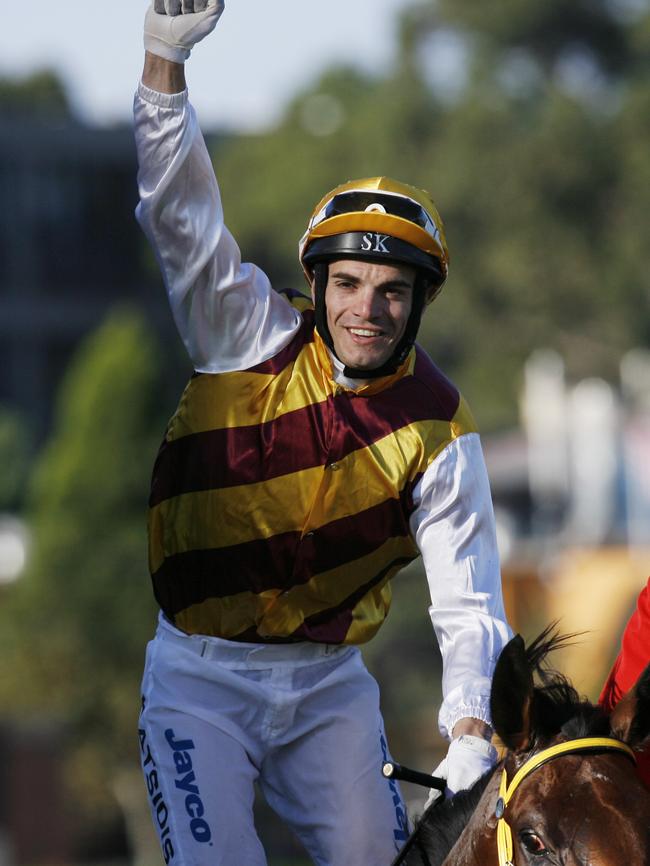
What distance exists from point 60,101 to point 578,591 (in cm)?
3239

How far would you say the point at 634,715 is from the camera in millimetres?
3520

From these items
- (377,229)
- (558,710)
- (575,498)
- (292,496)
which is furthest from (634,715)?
(575,498)

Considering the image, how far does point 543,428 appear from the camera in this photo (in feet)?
117

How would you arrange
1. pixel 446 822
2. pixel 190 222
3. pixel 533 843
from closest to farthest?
1. pixel 533 843
2. pixel 446 822
3. pixel 190 222

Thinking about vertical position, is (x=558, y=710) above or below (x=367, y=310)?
below

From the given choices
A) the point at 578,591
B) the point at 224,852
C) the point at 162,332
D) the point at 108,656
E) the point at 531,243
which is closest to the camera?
the point at 224,852

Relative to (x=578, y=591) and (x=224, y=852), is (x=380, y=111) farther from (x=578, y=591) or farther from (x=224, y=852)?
(x=224, y=852)

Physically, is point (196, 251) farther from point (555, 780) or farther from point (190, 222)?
point (555, 780)

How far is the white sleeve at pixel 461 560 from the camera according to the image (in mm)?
4172

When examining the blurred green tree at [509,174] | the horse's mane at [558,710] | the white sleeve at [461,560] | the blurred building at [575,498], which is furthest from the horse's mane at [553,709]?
the blurred green tree at [509,174]

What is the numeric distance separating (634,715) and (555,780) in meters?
0.24

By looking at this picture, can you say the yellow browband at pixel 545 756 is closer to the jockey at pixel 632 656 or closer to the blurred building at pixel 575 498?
the jockey at pixel 632 656

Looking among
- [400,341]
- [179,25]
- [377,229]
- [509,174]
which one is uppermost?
[509,174]

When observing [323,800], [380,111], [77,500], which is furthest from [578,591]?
[323,800]
